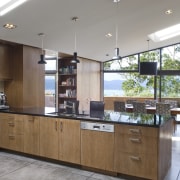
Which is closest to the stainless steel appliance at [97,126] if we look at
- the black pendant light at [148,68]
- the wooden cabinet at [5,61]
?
the wooden cabinet at [5,61]

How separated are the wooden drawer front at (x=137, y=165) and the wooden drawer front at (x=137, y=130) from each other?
1.03ft

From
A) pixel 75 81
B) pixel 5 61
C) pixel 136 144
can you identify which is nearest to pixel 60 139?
pixel 136 144

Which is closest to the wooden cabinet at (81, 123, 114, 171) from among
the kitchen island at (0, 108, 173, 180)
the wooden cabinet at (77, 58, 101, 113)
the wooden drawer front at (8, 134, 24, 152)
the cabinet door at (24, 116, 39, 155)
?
the kitchen island at (0, 108, 173, 180)

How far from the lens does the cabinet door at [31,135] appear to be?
442 centimetres

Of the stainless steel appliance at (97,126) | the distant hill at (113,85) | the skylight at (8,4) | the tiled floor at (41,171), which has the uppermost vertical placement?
the skylight at (8,4)

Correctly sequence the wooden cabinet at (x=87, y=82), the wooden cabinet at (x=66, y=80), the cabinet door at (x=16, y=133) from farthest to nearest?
the wooden cabinet at (x=87, y=82) → the wooden cabinet at (x=66, y=80) → the cabinet door at (x=16, y=133)

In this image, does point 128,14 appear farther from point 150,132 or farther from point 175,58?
point 175,58

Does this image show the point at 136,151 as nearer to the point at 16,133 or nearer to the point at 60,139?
the point at 60,139

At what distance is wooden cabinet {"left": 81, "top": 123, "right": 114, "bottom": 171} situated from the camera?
3.67 m

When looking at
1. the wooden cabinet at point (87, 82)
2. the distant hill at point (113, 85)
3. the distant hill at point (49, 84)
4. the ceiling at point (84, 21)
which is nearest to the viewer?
the ceiling at point (84, 21)

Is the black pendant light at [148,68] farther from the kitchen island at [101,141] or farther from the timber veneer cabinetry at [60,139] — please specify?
the timber veneer cabinetry at [60,139]

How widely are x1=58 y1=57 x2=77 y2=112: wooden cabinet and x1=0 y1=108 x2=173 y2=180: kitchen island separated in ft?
12.9

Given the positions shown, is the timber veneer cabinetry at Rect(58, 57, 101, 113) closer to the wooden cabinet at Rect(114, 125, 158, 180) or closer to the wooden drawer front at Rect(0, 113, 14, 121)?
the wooden drawer front at Rect(0, 113, 14, 121)

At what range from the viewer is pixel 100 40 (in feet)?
23.1
